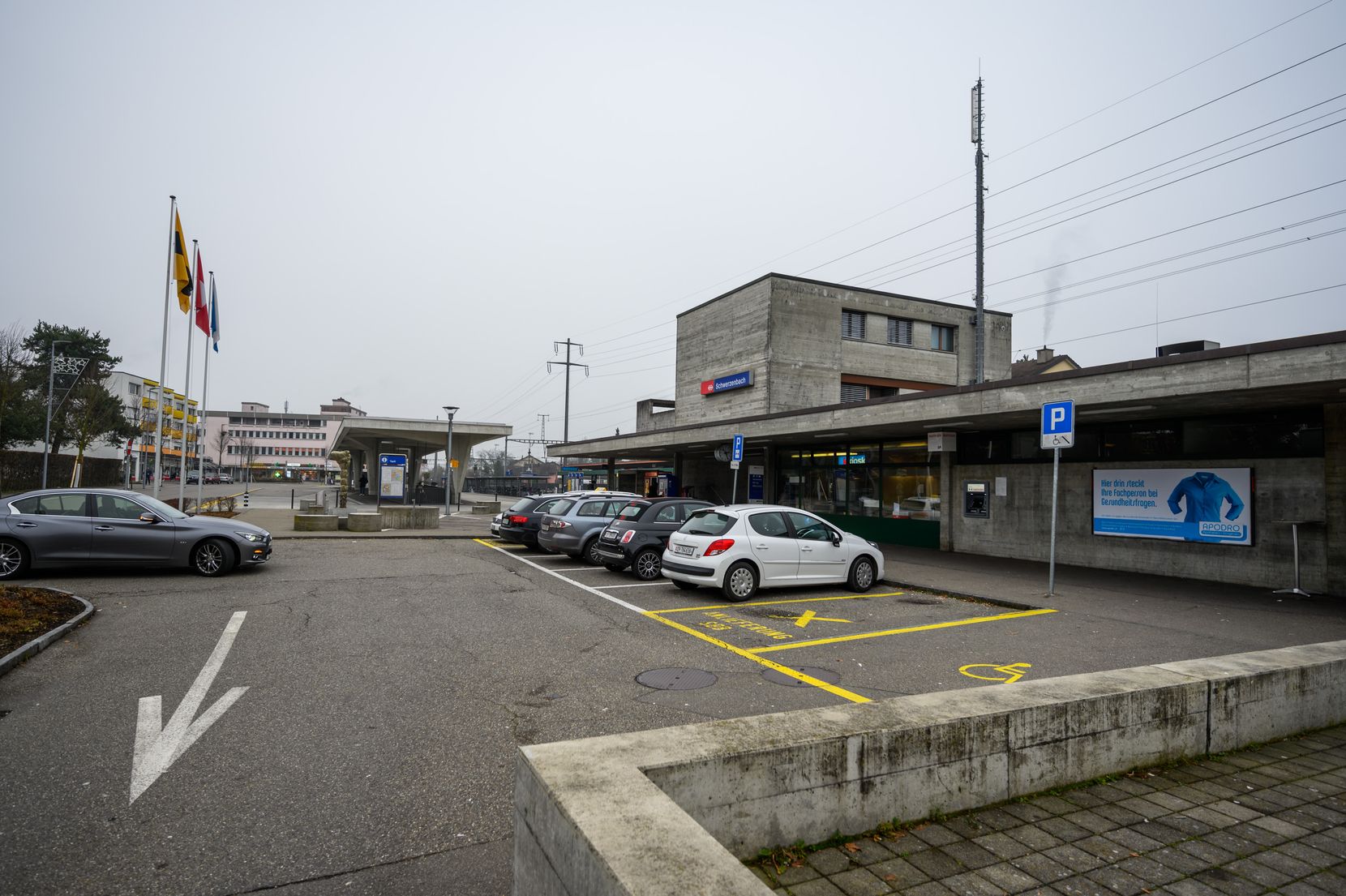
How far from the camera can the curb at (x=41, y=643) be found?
21.5 feet

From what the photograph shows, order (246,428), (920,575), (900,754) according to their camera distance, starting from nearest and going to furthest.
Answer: (900,754) < (920,575) < (246,428)

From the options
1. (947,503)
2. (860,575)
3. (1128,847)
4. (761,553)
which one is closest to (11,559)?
(761,553)

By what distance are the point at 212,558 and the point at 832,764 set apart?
13.2m

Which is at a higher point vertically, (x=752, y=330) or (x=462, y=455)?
(x=752, y=330)

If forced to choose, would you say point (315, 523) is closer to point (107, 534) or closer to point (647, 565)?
point (107, 534)

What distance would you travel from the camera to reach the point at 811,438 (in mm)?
23125

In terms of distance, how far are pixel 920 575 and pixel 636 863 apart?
13382mm

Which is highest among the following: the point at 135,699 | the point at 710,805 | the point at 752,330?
the point at 752,330

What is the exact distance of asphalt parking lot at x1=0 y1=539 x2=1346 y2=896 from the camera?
3.54 m

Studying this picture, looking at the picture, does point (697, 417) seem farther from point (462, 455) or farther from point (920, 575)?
point (920, 575)

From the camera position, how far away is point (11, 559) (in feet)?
38.4

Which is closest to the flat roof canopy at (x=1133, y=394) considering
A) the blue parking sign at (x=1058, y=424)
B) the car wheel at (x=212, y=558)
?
the blue parking sign at (x=1058, y=424)

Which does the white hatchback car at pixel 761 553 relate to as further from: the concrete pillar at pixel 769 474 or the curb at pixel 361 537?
the concrete pillar at pixel 769 474

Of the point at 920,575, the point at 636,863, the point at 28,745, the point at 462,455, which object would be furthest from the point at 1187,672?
the point at 462,455
